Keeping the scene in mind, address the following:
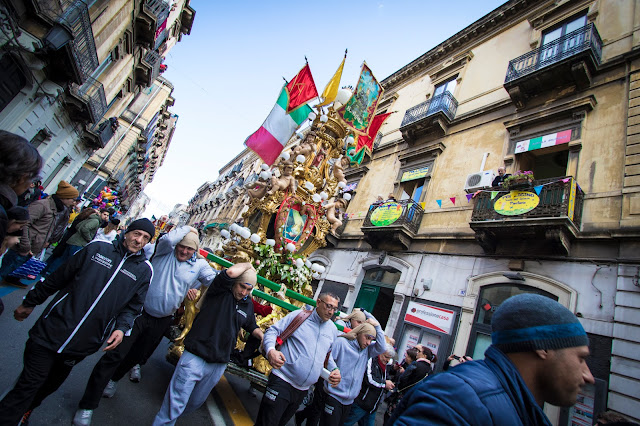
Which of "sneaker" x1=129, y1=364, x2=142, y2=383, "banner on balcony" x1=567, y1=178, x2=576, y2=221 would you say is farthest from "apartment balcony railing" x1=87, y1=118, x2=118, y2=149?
"banner on balcony" x1=567, y1=178, x2=576, y2=221

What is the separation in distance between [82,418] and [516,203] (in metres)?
9.18

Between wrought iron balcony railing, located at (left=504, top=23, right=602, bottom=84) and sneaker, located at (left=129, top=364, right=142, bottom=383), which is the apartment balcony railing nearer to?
sneaker, located at (left=129, top=364, right=142, bottom=383)

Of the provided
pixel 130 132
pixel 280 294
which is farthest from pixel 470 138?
pixel 130 132

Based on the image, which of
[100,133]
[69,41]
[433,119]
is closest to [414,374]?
[433,119]

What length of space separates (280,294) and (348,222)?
980 centimetres

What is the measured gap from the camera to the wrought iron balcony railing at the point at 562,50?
853 centimetres

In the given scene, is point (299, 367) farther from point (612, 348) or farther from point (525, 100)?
point (525, 100)

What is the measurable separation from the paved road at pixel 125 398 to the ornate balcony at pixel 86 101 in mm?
12744

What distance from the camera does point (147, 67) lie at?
19.6 metres

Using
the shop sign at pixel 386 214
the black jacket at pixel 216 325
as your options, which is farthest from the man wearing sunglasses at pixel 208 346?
the shop sign at pixel 386 214

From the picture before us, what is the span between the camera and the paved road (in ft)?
7.85

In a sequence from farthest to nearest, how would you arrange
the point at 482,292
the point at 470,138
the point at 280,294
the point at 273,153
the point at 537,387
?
1. the point at 470,138
2. the point at 482,292
3. the point at 273,153
4. the point at 280,294
5. the point at 537,387

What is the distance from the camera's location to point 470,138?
11.3 metres

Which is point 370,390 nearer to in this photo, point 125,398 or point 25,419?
point 125,398
